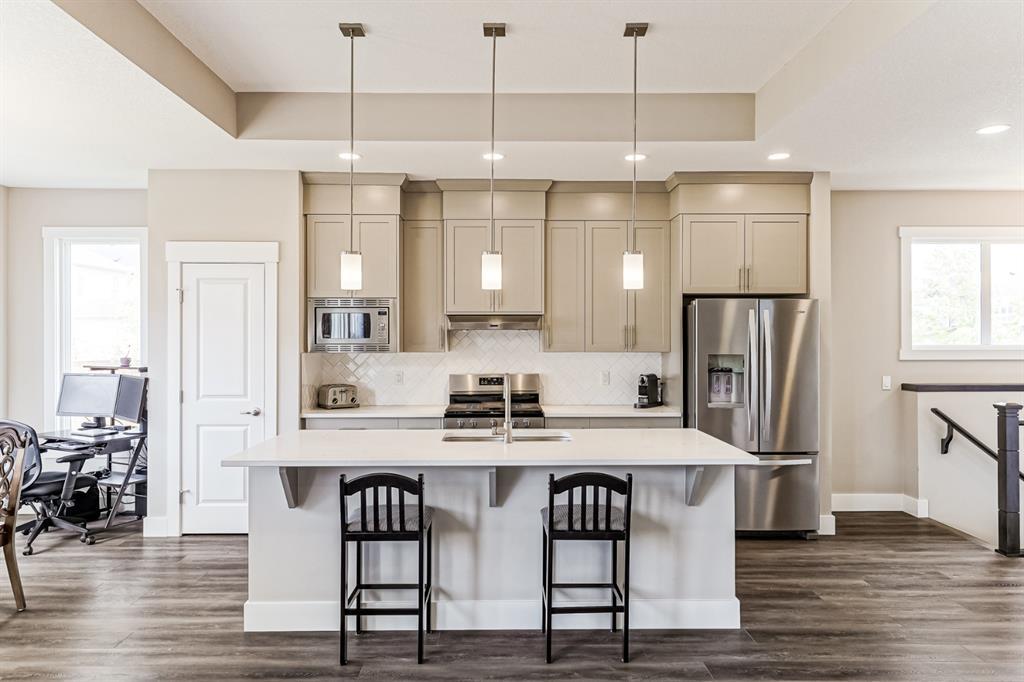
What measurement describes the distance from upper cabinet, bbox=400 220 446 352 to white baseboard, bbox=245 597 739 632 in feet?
7.50

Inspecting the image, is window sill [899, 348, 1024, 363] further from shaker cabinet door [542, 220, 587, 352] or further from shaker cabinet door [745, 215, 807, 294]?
shaker cabinet door [542, 220, 587, 352]

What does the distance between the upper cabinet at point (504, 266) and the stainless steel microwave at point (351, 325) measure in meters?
0.50

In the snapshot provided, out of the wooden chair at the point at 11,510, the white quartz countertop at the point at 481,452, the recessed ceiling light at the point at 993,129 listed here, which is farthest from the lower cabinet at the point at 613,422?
the wooden chair at the point at 11,510

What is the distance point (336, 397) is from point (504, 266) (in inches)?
64.6

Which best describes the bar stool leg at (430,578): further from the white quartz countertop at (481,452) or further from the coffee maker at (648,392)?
the coffee maker at (648,392)

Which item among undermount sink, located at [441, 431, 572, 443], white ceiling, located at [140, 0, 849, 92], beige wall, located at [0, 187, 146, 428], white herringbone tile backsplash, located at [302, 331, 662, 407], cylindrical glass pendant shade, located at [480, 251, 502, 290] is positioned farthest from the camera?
white herringbone tile backsplash, located at [302, 331, 662, 407]

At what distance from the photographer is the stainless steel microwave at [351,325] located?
15.5 ft

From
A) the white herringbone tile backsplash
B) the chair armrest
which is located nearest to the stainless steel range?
the white herringbone tile backsplash

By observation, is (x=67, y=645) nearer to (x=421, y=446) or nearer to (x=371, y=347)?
(x=421, y=446)

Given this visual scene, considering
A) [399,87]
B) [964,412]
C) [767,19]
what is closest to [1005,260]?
[964,412]

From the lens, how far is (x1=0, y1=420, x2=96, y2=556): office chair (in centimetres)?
424

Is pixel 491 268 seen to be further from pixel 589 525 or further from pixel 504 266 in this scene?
pixel 504 266

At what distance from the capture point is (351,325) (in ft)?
15.5

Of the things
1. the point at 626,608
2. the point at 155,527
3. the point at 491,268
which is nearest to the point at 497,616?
the point at 626,608
